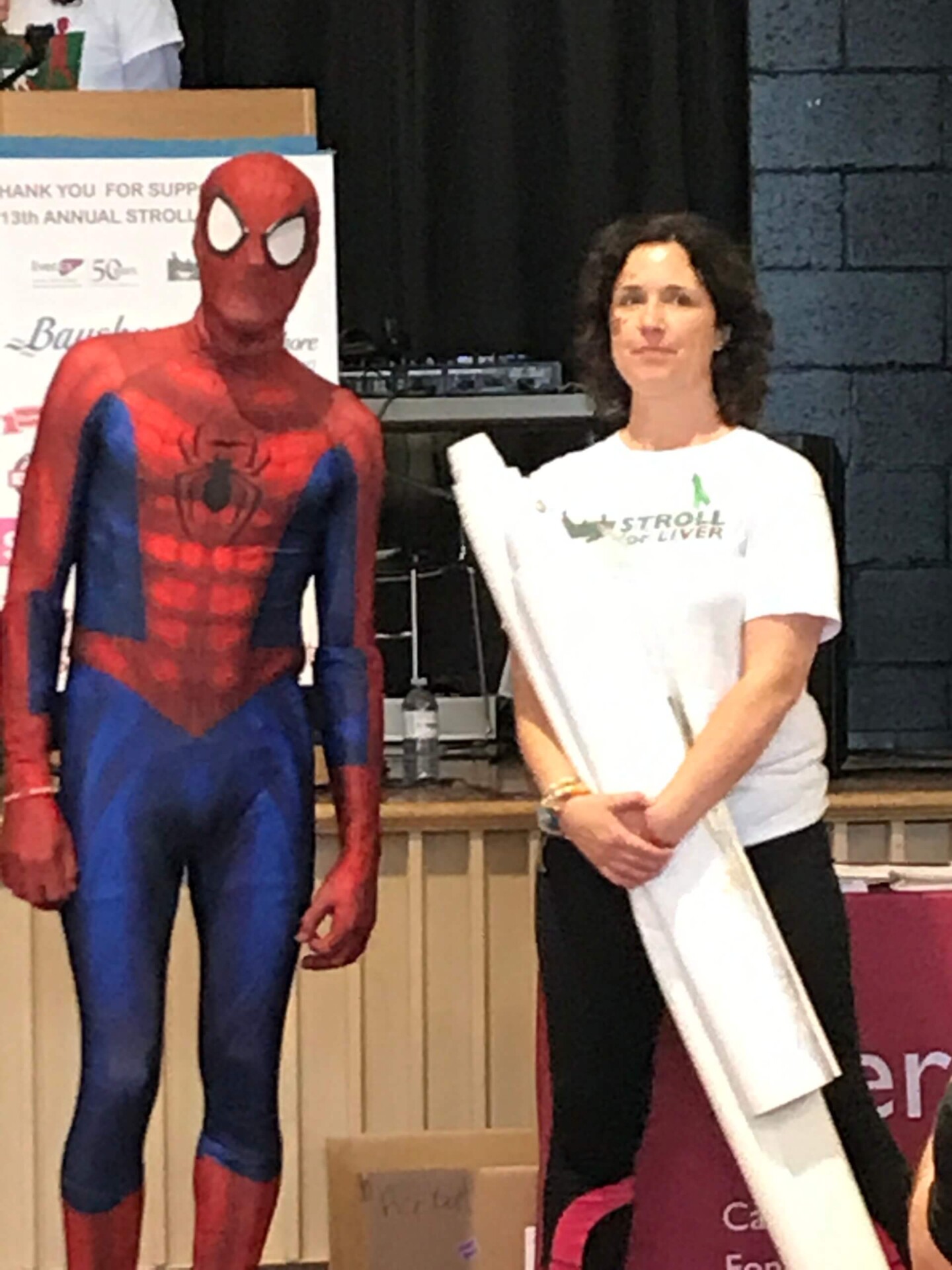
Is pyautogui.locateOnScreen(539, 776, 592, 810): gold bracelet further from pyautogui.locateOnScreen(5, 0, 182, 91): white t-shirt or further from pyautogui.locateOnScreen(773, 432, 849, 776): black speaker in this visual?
pyautogui.locateOnScreen(5, 0, 182, 91): white t-shirt

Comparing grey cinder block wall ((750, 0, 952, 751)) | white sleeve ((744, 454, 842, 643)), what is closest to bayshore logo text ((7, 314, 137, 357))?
white sleeve ((744, 454, 842, 643))

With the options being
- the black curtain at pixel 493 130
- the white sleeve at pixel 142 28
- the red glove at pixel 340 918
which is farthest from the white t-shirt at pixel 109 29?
the red glove at pixel 340 918

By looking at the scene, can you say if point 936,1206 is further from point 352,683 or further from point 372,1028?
point 372,1028

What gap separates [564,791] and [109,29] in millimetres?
1739

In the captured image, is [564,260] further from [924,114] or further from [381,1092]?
[381,1092]

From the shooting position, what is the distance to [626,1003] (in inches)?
74.9

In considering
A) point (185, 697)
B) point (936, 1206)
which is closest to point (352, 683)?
point (185, 697)

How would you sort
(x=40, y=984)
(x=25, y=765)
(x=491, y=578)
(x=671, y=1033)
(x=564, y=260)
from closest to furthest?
(x=25, y=765) → (x=491, y=578) → (x=671, y=1033) → (x=40, y=984) → (x=564, y=260)

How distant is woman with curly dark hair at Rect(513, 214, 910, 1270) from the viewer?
72.4 inches

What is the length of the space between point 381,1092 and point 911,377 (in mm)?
1609

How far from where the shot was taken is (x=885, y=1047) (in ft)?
7.30

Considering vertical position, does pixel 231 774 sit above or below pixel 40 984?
above

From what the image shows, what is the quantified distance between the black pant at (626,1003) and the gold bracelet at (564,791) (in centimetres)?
5

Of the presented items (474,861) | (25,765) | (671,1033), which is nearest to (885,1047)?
(671,1033)
